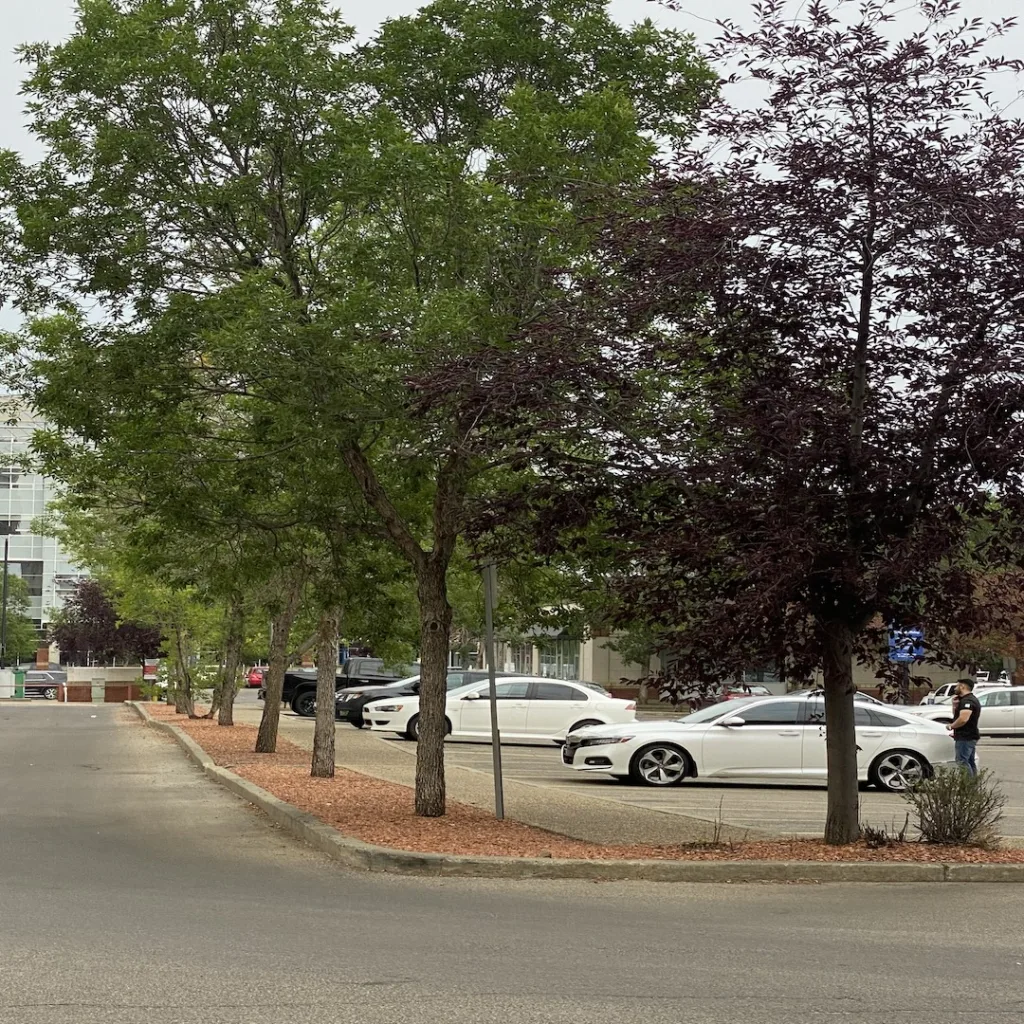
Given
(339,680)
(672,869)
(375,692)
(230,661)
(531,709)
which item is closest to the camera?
(672,869)

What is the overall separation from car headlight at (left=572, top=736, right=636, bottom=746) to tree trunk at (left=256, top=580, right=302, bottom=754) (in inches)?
218

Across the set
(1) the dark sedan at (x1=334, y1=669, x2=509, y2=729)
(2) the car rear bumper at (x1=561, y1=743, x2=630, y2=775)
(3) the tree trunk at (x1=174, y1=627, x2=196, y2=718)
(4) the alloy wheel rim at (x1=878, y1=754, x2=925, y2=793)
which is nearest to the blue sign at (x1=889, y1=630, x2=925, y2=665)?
(2) the car rear bumper at (x1=561, y1=743, x2=630, y2=775)

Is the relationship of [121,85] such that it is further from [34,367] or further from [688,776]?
[688,776]

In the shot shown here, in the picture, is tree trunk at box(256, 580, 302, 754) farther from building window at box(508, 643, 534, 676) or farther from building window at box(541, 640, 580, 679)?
building window at box(508, 643, 534, 676)

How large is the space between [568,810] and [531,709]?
15.7 m

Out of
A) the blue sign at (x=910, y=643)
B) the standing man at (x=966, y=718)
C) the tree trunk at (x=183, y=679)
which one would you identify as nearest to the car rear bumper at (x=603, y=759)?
the standing man at (x=966, y=718)

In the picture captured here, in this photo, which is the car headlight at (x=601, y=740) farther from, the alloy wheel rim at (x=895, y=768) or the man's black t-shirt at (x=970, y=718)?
the man's black t-shirt at (x=970, y=718)

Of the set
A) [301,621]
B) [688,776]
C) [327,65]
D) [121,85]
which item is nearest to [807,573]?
[327,65]

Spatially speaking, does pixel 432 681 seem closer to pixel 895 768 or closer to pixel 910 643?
pixel 910 643

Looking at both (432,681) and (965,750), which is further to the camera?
(965,750)

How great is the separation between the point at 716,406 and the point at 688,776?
1050 centimetres

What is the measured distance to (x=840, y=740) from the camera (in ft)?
42.3

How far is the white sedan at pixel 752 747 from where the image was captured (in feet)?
70.9

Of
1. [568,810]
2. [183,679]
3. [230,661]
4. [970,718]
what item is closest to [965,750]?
[970,718]
